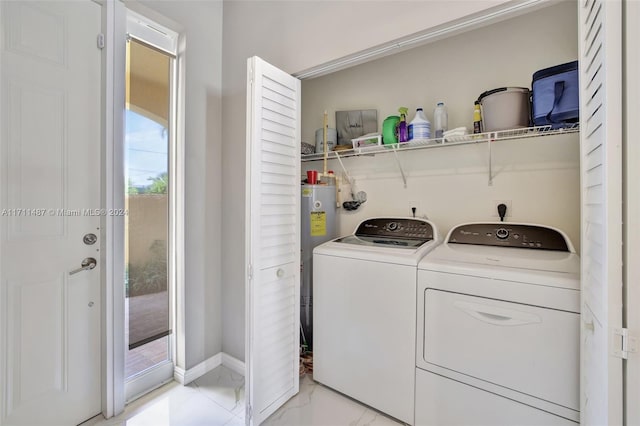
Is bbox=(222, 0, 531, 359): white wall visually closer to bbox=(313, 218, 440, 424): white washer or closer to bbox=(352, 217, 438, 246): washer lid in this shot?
bbox=(313, 218, 440, 424): white washer

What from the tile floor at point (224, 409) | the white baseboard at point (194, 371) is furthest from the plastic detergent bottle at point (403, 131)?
the white baseboard at point (194, 371)

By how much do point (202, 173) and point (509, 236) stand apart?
2118mm

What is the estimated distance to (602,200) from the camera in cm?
81

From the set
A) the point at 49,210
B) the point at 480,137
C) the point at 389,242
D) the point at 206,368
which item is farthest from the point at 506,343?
the point at 49,210

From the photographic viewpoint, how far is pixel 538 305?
1231 mm

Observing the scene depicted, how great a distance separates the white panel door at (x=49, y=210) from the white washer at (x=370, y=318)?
1.36 m

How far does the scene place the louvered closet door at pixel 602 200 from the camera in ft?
2.43

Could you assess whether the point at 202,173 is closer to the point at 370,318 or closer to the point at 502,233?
the point at 370,318

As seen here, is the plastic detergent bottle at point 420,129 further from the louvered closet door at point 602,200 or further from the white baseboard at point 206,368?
the white baseboard at point 206,368

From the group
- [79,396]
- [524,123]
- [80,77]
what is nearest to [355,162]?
[524,123]

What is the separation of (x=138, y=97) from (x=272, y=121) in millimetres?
936

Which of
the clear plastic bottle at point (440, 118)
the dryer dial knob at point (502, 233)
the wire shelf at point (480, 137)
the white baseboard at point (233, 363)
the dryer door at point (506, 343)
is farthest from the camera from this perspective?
the white baseboard at point (233, 363)

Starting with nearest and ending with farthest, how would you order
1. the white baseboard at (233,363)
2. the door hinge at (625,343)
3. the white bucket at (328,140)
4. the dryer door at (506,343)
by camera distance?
the door hinge at (625,343) → the dryer door at (506,343) → the white baseboard at (233,363) → the white bucket at (328,140)

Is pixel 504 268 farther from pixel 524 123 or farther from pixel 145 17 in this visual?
pixel 145 17
